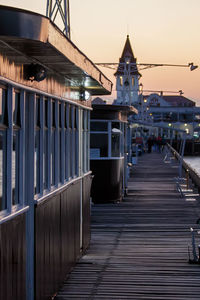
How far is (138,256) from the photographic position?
12.2 metres

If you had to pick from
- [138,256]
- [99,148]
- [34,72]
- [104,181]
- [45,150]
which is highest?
[34,72]

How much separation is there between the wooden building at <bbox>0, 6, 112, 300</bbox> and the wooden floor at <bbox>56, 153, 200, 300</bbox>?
1.49 ft

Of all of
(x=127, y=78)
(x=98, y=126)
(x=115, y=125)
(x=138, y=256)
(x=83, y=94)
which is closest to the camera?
(x=83, y=94)

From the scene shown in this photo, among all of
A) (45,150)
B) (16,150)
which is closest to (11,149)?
(16,150)

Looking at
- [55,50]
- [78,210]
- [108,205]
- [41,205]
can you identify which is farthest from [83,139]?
[108,205]

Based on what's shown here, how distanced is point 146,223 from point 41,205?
30.9 feet

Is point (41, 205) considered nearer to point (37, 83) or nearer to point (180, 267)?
point (37, 83)

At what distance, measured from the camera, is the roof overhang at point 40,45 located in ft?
17.2

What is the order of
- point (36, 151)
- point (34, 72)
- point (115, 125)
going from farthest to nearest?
point (115, 125)
point (36, 151)
point (34, 72)

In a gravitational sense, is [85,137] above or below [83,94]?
below

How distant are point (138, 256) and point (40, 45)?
662 centimetres

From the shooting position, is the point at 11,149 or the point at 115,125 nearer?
the point at 11,149

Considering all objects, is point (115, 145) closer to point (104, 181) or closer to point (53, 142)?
point (104, 181)

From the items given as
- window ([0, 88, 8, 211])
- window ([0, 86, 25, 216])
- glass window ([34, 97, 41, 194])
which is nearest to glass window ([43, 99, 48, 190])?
glass window ([34, 97, 41, 194])
